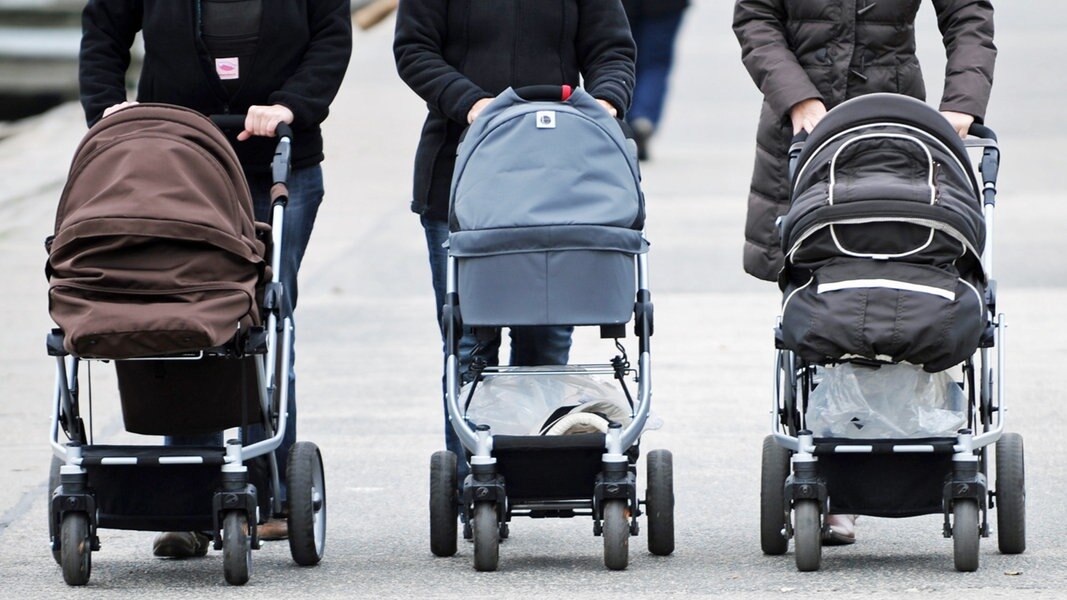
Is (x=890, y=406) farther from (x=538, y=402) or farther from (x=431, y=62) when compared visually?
(x=431, y=62)

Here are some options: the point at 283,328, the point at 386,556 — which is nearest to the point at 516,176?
the point at 283,328

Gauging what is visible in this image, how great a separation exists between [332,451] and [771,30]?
2492 millimetres

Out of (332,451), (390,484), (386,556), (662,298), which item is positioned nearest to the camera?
(386,556)

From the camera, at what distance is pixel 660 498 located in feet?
18.9

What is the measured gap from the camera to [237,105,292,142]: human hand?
19.5ft

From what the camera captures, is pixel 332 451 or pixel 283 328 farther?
pixel 332 451

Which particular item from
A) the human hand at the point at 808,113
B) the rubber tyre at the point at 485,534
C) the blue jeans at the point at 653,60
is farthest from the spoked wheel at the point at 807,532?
the blue jeans at the point at 653,60

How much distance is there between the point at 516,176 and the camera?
18.9 ft

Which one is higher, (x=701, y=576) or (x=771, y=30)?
(x=771, y=30)

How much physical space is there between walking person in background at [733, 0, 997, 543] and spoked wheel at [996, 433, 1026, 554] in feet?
1.68

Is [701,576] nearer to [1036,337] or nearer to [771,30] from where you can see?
[771,30]

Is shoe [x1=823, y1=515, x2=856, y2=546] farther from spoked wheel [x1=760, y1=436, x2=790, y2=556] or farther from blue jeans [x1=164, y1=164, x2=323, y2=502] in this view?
blue jeans [x1=164, y1=164, x2=323, y2=502]

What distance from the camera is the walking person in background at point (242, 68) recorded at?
20.0 ft

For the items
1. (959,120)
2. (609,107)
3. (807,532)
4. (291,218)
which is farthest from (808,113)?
(291,218)
